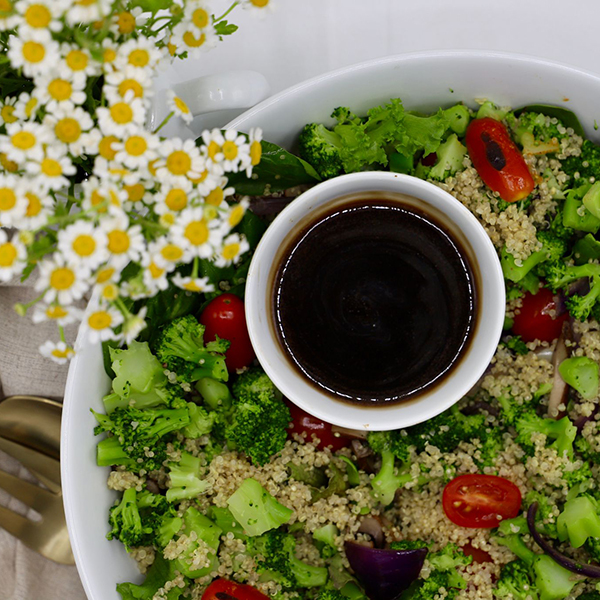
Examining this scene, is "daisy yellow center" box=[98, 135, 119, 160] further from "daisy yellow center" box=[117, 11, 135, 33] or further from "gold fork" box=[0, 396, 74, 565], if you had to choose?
"gold fork" box=[0, 396, 74, 565]

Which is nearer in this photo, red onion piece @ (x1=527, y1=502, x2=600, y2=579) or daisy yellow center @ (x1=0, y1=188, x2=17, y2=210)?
daisy yellow center @ (x1=0, y1=188, x2=17, y2=210)

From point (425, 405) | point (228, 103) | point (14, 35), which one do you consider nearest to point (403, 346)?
point (425, 405)

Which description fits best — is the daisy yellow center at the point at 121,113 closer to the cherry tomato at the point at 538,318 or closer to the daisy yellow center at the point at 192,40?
the daisy yellow center at the point at 192,40

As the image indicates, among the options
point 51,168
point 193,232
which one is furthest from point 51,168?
point 193,232

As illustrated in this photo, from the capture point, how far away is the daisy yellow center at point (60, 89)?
3.50ft

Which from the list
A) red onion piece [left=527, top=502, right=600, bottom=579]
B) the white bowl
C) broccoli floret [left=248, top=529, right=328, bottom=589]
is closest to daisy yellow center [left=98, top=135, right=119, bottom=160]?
the white bowl

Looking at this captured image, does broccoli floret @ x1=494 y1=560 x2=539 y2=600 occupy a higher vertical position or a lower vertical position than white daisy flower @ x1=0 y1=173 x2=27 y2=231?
lower

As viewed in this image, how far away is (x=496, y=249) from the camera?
1.61 m

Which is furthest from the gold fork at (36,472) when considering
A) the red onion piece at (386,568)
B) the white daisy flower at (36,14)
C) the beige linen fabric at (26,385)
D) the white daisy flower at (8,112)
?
the white daisy flower at (36,14)

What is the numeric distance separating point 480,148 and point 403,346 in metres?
0.45

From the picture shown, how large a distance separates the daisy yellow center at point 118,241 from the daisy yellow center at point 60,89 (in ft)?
0.71

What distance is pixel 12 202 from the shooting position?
104 centimetres

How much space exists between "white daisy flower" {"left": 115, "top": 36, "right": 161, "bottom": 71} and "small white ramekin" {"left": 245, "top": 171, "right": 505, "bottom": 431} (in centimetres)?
48

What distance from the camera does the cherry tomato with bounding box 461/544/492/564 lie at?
1.60 metres
